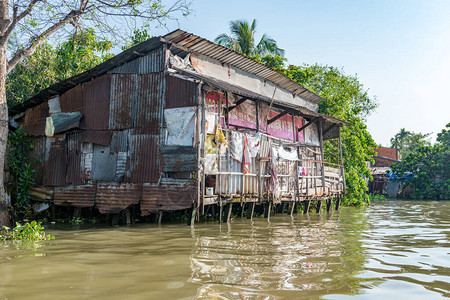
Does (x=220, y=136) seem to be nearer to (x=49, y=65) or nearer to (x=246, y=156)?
(x=246, y=156)

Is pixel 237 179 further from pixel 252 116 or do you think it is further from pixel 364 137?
pixel 364 137

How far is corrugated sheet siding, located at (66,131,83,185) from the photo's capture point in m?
11.6

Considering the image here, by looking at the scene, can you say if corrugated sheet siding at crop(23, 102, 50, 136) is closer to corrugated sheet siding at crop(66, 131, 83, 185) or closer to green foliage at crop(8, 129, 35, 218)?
green foliage at crop(8, 129, 35, 218)

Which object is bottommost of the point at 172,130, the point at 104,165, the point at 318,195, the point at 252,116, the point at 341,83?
the point at 318,195

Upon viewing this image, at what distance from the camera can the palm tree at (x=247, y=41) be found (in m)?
23.5

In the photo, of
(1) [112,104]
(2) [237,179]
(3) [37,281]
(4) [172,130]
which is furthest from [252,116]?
(3) [37,281]

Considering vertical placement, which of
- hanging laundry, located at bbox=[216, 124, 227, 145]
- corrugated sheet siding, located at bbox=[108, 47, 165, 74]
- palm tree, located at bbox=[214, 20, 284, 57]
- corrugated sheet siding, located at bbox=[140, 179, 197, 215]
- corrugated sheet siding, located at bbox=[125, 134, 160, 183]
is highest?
palm tree, located at bbox=[214, 20, 284, 57]

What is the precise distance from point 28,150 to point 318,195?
10767 mm

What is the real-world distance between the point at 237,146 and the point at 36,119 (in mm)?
7173

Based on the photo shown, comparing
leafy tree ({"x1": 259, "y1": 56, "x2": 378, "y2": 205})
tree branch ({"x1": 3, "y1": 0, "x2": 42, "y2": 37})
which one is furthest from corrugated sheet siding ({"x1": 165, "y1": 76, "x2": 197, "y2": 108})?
leafy tree ({"x1": 259, "y1": 56, "x2": 378, "y2": 205})

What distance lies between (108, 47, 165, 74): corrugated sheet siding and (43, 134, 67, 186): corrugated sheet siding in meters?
3.05

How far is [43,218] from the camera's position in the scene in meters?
12.1

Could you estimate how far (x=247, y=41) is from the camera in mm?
23812

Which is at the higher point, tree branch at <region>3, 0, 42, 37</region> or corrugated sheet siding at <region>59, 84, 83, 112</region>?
tree branch at <region>3, 0, 42, 37</region>
